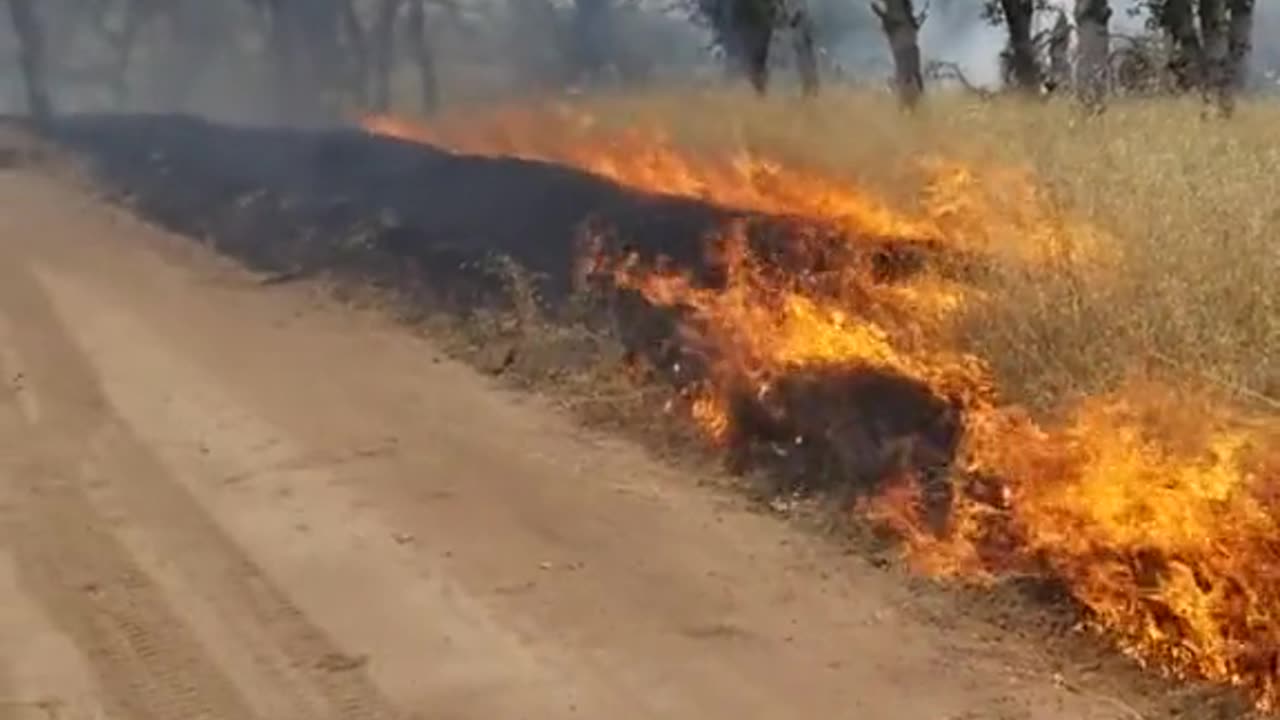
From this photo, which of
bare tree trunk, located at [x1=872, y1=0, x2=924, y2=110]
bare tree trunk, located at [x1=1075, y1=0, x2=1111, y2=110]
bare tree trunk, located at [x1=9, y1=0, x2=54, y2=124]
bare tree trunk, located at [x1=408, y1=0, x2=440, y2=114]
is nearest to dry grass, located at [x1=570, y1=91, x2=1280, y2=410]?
bare tree trunk, located at [x1=1075, y1=0, x2=1111, y2=110]

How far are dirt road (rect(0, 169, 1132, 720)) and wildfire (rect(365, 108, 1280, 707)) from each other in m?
0.41

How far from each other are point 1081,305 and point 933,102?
28.2ft

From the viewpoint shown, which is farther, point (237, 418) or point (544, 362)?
point (544, 362)

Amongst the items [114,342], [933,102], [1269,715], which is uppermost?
[933,102]

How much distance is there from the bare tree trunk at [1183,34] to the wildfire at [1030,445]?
9439mm

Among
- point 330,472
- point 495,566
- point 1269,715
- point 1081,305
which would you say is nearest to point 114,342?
point 330,472

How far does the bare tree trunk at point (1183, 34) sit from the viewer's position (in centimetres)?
2025

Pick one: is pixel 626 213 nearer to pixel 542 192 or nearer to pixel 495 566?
pixel 542 192

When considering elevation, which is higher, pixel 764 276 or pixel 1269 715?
pixel 764 276

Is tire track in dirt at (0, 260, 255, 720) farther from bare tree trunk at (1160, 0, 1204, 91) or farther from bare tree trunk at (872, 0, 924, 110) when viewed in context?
bare tree trunk at (1160, 0, 1204, 91)

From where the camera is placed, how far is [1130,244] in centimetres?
860

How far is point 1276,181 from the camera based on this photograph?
923 cm

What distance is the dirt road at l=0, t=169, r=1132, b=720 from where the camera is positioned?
657cm

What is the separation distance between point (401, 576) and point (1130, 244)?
3.48 m
